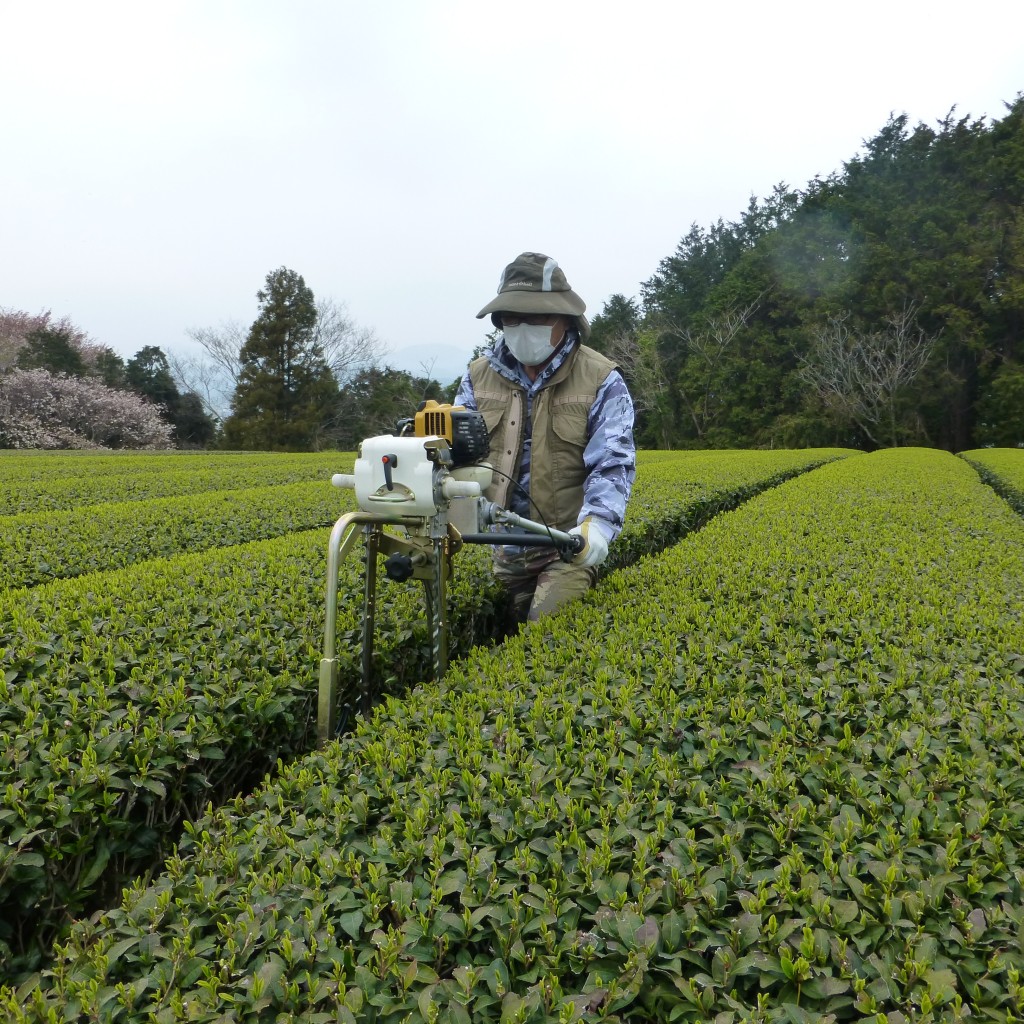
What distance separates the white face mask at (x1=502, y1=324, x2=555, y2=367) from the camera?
10.1 ft

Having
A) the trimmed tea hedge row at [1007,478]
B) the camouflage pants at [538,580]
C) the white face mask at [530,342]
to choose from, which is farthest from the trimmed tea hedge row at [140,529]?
the trimmed tea hedge row at [1007,478]

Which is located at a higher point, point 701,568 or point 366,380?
point 366,380

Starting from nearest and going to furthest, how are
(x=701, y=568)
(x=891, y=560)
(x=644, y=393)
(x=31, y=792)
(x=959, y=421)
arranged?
1. (x=31, y=792)
2. (x=701, y=568)
3. (x=891, y=560)
4. (x=959, y=421)
5. (x=644, y=393)

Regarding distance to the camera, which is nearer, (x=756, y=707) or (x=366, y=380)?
(x=756, y=707)

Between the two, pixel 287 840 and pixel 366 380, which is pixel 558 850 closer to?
pixel 287 840

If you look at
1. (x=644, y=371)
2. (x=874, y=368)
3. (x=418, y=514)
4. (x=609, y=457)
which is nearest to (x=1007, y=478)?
(x=609, y=457)

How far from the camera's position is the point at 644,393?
3772 centimetres

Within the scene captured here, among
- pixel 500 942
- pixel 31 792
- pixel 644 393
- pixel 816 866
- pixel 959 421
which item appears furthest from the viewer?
pixel 644 393

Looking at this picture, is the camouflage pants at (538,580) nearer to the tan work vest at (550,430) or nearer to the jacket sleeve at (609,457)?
the tan work vest at (550,430)

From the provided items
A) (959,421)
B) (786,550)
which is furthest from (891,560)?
(959,421)

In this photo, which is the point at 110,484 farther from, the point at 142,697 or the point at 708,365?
the point at 708,365

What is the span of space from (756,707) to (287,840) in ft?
4.25

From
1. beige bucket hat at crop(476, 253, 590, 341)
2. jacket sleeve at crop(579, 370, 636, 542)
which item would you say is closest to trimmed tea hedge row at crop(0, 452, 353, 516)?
beige bucket hat at crop(476, 253, 590, 341)

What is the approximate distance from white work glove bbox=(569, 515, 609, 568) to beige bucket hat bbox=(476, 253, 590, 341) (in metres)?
0.87
